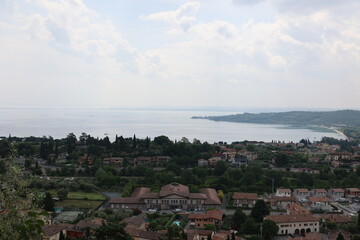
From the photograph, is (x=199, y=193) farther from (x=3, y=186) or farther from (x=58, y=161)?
(x=3, y=186)

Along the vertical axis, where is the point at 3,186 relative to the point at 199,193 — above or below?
above

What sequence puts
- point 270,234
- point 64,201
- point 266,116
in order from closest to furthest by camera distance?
1. point 270,234
2. point 64,201
3. point 266,116

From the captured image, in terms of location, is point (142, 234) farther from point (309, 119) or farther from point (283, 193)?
point (309, 119)

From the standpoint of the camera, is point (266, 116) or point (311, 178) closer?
point (311, 178)

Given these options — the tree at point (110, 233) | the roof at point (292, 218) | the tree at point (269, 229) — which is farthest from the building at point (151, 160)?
the tree at point (110, 233)

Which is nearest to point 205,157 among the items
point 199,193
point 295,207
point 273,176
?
point 273,176

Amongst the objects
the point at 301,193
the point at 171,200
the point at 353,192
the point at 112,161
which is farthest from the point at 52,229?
the point at 353,192

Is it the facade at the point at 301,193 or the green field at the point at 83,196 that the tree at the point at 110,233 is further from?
the facade at the point at 301,193
